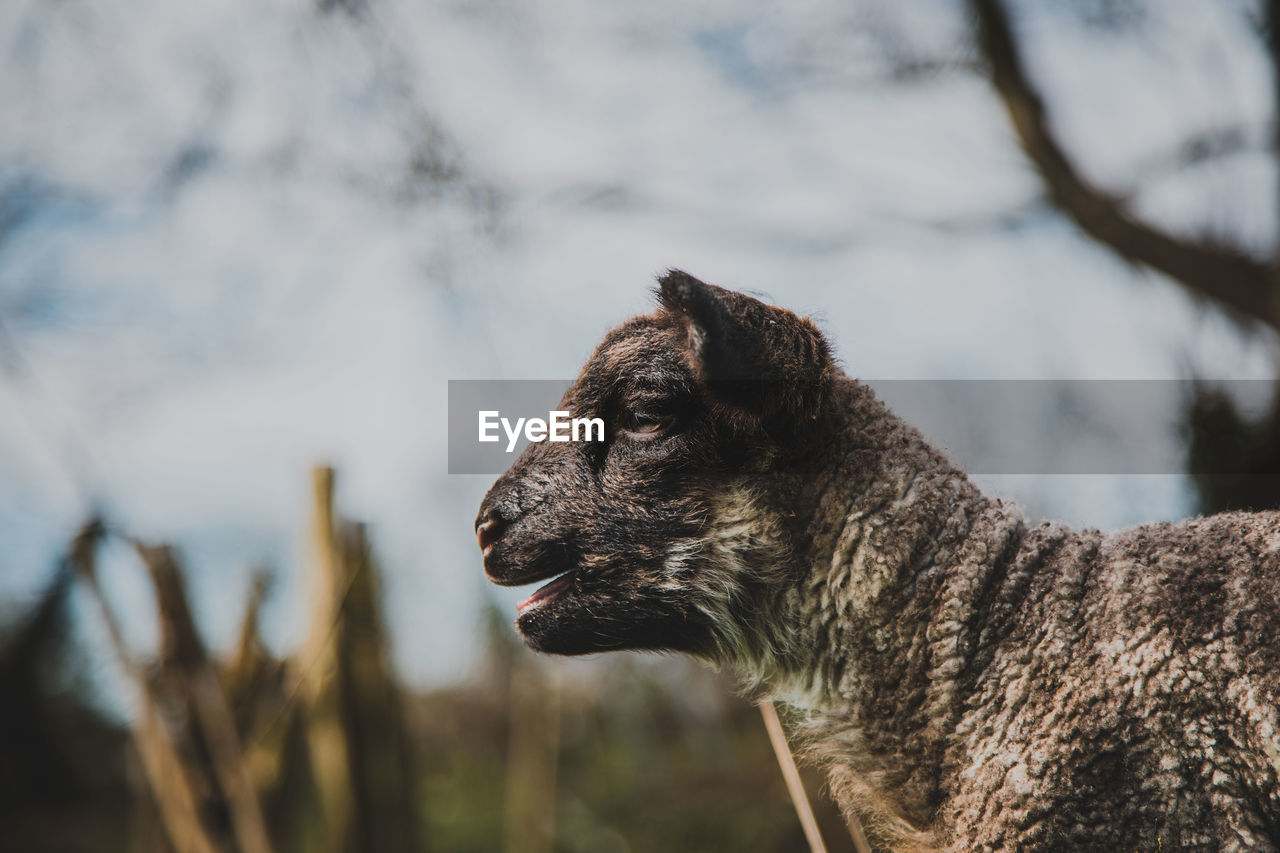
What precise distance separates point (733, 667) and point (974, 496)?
1.02 meters

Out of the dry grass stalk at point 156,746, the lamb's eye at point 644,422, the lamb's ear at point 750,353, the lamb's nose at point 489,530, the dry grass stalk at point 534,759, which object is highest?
the lamb's ear at point 750,353

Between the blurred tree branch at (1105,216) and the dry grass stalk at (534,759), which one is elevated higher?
the blurred tree branch at (1105,216)

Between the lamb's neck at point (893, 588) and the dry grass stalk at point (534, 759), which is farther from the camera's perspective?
the dry grass stalk at point (534, 759)

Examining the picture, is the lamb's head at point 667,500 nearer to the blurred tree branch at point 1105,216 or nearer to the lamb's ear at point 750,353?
the lamb's ear at point 750,353

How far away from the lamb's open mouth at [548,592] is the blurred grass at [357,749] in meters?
1.18

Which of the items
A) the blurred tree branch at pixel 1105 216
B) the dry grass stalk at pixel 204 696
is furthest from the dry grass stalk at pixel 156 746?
the blurred tree branch at pixel 1105 216

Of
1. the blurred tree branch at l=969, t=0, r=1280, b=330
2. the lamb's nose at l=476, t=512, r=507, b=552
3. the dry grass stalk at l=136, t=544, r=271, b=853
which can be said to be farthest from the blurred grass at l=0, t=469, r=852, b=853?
the blurred tree branch at l=969, t=0, r=1280, b=330

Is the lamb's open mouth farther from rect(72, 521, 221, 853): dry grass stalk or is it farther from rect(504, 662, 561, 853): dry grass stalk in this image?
rect(504, 662, 561, 853): dry grass stalk

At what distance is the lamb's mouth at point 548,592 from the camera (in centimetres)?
297

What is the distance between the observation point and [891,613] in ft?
8.52

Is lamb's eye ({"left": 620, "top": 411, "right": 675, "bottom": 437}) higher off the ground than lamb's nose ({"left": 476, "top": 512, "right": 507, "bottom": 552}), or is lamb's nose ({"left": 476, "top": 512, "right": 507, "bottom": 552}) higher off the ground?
lamb's eye ({"left": 620, "top": 411, "right": 675, "bottom": 437})

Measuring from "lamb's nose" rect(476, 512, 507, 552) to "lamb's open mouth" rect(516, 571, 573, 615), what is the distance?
238 millimetres

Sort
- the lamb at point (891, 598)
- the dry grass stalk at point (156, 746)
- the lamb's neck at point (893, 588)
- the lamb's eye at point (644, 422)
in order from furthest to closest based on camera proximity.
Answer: the dry grass stalk at point (156, 746)
the lamb's eye at point (644, 422)
the lamb's neck at point (893, 588)
the lamb at point (891, 598)

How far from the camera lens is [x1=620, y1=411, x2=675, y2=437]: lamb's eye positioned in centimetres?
291
